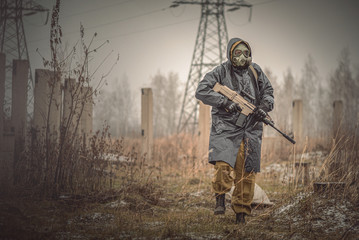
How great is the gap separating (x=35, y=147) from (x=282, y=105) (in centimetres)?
2981

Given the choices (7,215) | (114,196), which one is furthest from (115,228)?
(114,196)

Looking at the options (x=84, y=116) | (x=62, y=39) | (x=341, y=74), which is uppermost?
(x=341, y=74)

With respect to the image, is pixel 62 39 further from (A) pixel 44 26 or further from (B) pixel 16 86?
(B) pixel 16 86

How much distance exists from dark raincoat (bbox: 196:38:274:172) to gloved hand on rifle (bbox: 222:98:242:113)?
0.04 meters

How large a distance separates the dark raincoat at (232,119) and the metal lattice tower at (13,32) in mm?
2279

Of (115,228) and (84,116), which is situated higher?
(84,116)

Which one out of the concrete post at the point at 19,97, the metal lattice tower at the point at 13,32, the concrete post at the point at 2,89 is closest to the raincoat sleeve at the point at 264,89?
the metal lattice tower at the point at 13,32

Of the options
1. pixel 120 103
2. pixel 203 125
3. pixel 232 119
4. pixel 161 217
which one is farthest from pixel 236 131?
pixel 120 103

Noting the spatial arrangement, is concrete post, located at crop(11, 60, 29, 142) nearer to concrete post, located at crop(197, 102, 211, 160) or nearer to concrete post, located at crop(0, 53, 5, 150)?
concrete post, located at crop(0, 53, 5, 150)

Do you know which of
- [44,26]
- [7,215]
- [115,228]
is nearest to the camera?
[7,215]

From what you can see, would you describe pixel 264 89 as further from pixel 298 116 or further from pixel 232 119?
pixel 298 116

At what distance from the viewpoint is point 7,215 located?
3.00 meters

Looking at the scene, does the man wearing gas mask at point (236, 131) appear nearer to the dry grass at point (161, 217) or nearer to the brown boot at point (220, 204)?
the brown boot at point (220, 204)

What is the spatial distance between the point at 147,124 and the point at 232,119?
16.2ft
